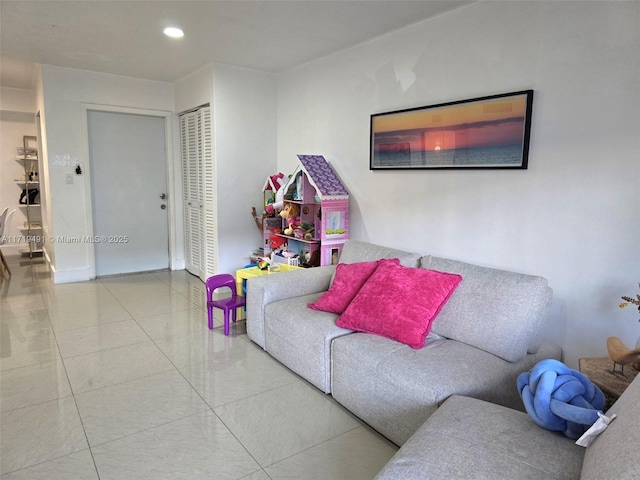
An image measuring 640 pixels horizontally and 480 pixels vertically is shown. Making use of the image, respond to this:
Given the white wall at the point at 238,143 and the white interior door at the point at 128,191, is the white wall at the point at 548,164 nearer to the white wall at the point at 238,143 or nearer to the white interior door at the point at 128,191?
the white wall at the point at 238,143

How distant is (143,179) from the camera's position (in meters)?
5.34

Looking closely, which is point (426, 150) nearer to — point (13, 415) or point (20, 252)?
point (13, 415)

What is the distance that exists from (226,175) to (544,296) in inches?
128

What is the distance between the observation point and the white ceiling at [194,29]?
2762mm

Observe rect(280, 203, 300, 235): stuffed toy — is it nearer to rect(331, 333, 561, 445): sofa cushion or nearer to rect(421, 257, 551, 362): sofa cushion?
rect(331, 333, 561, 445): sofa cushion

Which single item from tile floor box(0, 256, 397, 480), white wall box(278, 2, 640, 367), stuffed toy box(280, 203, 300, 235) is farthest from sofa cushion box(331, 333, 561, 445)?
stuffed toy box(280, 203, 300, 235)

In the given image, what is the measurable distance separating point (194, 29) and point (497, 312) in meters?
2.89

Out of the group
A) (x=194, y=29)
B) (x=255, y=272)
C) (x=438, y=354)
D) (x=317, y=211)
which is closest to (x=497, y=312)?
(x=438, y=354)

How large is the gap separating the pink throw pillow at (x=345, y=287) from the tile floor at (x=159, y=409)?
488 millimetres

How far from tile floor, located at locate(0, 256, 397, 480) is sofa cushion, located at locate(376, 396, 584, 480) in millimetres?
562

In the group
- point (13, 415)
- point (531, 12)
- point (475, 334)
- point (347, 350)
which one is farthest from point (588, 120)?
point (13, 415)

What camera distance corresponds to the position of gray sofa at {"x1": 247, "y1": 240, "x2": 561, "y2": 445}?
191cm

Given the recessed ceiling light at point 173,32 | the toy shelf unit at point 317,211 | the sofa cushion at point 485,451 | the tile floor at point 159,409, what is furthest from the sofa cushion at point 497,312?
the recessed ceiling light at point 173,32

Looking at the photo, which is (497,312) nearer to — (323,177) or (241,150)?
(323,177)
